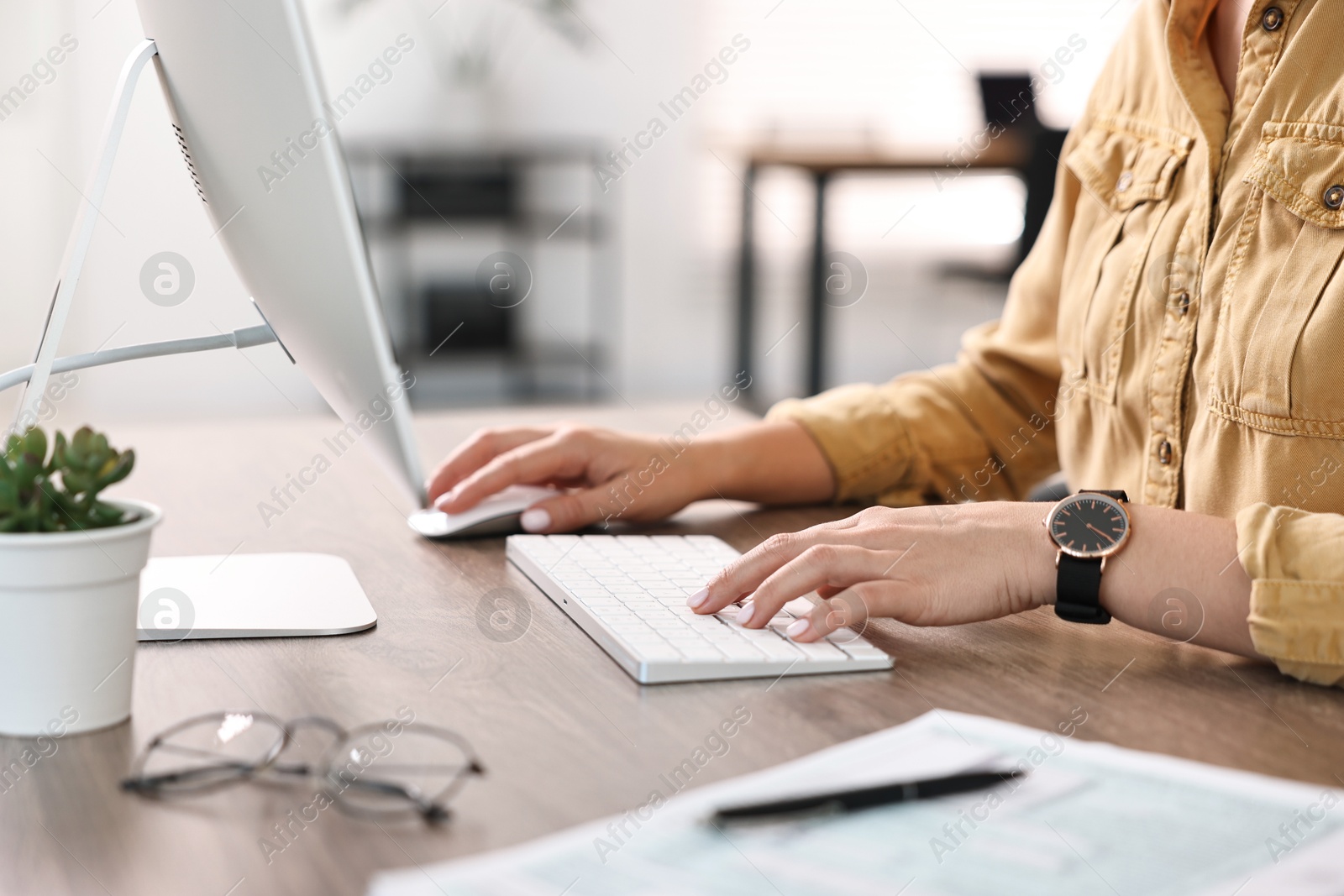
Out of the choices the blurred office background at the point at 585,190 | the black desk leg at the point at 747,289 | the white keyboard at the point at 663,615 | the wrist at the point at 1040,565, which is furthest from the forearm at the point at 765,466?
the black desk leg at the point at 747,289

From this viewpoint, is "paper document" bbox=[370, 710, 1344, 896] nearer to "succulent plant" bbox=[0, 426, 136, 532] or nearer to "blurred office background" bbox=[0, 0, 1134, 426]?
"succulent plant" bbox=[0, 426, 136, 532]

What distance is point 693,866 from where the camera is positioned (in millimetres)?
483

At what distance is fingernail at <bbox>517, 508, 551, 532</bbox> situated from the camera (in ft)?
3.28

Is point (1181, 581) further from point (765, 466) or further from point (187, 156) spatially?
point (187, 156)

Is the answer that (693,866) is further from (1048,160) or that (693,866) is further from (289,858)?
(1048,160)

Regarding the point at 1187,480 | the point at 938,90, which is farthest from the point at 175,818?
the point at 938,90

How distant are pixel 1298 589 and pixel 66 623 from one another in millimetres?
634

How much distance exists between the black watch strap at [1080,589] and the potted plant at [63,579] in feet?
1.68

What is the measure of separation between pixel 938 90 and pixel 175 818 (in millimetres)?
5316

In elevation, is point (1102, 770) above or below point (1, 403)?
above

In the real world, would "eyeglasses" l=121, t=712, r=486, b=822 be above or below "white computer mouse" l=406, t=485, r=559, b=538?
above

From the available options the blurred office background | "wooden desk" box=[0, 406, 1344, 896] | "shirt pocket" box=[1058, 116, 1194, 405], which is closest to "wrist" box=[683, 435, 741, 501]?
"wooden desk" box=[0, 406, 1344, 896]

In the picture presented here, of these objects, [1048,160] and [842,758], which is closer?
[842,758]

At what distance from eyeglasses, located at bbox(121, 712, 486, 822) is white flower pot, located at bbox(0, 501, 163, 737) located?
42mm
